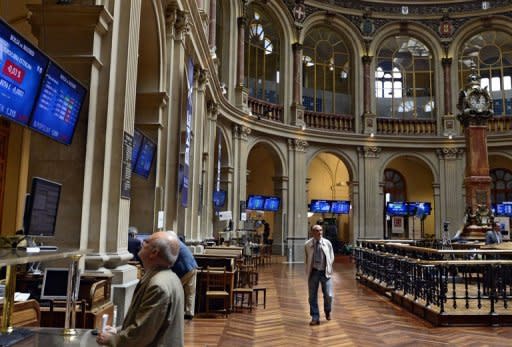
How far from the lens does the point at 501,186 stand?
21.6 meters

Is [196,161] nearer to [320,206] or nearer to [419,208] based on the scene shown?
[320,206]

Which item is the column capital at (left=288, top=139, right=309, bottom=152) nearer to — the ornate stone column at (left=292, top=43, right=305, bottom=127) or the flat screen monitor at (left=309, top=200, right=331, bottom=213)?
the ornate stone column at (left=292, top=43, right=305, bottom=127)

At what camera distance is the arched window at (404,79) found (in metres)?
21.3

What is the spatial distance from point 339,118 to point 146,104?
44.2 ft

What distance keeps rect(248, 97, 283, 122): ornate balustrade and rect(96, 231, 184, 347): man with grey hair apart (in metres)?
15.4

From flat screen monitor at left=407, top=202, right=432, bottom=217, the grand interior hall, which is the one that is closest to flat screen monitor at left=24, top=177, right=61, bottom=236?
the grand interior hall

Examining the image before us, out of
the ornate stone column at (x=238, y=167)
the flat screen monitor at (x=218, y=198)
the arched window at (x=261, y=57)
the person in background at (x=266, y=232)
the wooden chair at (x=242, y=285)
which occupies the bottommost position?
the wooden chair at (x=242, y=285)

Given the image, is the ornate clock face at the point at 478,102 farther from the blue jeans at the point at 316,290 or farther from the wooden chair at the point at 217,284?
the wooden chair at the point at 217,284

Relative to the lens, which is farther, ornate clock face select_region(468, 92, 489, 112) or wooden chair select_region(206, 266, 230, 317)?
ornate clock face select_region(468, 92, 489, 112)

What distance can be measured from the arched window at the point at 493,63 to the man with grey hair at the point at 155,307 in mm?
21038

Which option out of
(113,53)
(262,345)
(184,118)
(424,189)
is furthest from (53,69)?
(424,189)

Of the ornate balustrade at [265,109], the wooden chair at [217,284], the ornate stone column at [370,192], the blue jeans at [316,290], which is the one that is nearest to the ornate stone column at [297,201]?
the ornate balustrade at [265,109]

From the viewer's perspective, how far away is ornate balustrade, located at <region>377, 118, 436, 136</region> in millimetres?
20688

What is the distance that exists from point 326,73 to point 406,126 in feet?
13.3
